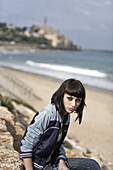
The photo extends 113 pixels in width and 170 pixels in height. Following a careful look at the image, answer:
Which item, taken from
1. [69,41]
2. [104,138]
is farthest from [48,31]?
[104,138]

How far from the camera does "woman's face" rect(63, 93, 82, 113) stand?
1.93 metres

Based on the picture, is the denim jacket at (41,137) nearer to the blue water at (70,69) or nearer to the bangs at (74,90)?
the bangs at (74,90)

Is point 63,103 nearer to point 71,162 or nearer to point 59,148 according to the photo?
point 59,148

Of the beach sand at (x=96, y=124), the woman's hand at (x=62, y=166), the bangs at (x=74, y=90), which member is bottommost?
the beach sand at (x=96, y=124)

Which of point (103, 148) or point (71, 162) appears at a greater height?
point (71, 162)

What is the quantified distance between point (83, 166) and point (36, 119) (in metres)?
0.77

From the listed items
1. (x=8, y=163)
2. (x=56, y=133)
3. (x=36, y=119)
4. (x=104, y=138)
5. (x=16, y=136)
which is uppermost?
(x=36, y=119)

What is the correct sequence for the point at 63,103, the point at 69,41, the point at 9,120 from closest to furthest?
the point at 63,103, the point at 9,120, the point at 69,41

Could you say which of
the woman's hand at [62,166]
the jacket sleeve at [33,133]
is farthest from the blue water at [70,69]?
the jacket sleeve at [33,133]

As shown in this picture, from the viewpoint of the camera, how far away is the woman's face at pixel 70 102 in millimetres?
1930

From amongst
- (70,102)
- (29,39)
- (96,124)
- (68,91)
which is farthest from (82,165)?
(29,39)

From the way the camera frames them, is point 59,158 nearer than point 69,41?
Yes

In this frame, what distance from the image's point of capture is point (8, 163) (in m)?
2.01

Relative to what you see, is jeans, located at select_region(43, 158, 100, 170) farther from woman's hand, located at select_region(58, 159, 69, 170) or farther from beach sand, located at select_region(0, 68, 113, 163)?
beach sand, located at select_region(0, 68, 113, 163)
